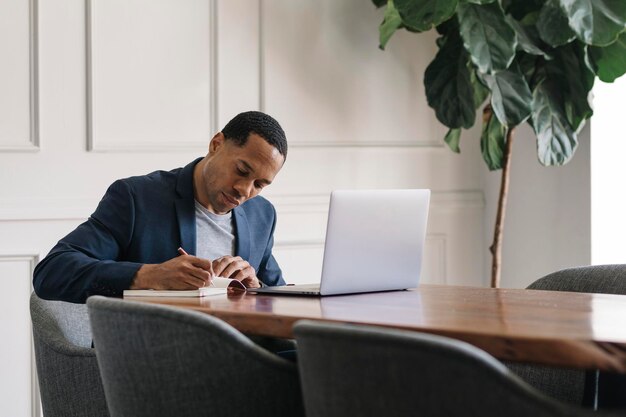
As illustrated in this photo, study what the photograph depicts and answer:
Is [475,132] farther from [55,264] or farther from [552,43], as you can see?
[55,264]

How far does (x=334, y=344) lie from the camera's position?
144cm

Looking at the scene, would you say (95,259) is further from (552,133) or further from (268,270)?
(552,133)

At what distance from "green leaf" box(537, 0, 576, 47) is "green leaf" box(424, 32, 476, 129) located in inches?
13.1

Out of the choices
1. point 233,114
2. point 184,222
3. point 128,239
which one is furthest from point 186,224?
point 233,114

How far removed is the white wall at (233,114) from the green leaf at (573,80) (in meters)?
0.28

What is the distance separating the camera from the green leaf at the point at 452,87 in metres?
3.78

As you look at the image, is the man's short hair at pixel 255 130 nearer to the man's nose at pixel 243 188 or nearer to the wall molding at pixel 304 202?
the man's nose at pixel 243 188

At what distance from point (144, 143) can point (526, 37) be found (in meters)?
1.46

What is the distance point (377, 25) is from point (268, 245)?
1626 millimetres

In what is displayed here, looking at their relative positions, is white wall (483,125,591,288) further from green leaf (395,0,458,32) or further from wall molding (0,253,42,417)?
wall molding (0,253,42,417)

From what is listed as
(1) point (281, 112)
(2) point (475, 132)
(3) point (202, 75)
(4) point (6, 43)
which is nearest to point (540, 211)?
(2) point (475, 132)

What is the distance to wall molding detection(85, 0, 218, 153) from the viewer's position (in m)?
3.65

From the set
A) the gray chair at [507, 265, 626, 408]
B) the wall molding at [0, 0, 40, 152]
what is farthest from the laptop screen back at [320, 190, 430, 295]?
the wall molding at [0, 0, 40, 152]

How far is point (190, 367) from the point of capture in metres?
1.71
